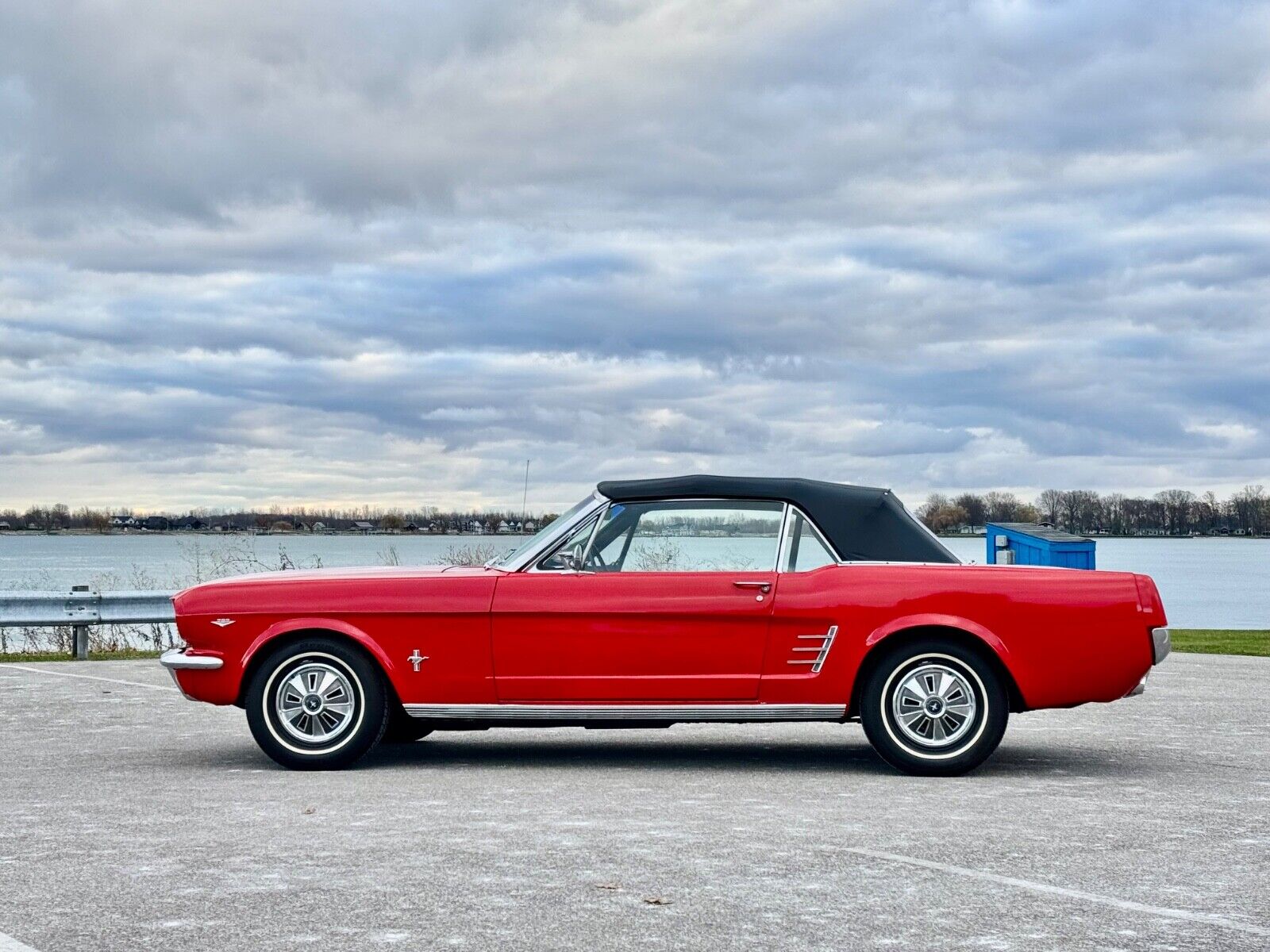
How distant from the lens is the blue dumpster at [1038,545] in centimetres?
1803

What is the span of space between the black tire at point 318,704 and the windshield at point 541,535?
3.01ft

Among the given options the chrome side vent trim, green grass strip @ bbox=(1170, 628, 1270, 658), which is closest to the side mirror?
the chrome side vent trim

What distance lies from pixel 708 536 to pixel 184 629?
2.95 metres

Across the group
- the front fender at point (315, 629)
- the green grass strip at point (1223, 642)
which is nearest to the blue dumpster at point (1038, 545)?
the green grass strip at point (1223, 642)

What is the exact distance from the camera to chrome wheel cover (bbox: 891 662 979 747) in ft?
26.6

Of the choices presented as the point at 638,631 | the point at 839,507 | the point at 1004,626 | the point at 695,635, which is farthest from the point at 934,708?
the point at 638,631

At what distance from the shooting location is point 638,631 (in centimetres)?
820

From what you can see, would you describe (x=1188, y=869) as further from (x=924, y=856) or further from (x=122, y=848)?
(x=122, y=848)

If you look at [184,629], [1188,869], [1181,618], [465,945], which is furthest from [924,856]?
[1181,618]

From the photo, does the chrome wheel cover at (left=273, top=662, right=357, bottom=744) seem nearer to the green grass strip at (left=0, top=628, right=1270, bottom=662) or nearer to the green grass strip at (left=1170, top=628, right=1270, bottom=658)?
the green grass strip at (left=0, top=628, right=1270, bottom=662)

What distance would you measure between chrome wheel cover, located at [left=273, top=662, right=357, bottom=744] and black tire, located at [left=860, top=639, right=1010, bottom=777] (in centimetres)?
279

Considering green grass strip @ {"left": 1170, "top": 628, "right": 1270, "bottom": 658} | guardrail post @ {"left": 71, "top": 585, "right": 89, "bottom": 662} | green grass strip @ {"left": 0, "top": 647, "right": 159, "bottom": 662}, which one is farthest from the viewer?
green grass strip @ {"left": 1170, "top": 628, "right": 1270, "bottom": 658}

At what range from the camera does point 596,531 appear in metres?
8.48

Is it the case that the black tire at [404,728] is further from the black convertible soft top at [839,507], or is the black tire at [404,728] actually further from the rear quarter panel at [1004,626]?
the rear quarter panel at [1004,626]
